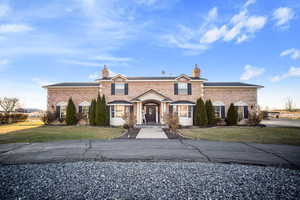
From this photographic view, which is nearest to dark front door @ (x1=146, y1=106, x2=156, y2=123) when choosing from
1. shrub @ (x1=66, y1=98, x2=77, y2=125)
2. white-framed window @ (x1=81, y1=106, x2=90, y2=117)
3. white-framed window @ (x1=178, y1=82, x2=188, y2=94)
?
white-framed window @ (x1=178, y1=82, x2=188, y2=94)

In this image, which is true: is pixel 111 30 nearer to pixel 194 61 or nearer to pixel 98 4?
pixel 98 4

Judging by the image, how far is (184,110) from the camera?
1806cm

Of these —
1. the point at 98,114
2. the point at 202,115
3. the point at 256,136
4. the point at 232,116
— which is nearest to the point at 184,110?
the point at 202,115

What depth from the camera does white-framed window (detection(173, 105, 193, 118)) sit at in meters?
18.0

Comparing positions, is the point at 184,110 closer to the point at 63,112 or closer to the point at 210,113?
the point at 210,113

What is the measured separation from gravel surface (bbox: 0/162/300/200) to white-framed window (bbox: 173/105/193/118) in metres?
A: 13.5

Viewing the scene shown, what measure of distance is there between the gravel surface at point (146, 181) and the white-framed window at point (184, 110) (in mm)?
13502

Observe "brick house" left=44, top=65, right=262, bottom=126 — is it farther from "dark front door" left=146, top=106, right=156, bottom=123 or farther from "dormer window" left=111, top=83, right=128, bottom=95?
"dark front door" left=146, top=106, right=156, bottom=123

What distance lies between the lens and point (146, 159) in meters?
5.11

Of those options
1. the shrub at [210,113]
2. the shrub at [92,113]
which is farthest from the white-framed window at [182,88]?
the shrub at [92,113]

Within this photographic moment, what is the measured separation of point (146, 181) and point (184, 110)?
50.5 ft

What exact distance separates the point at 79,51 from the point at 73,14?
6.24 m

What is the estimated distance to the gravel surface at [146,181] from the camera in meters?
2.89

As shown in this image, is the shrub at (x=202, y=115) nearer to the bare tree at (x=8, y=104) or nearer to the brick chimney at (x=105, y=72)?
the brick chimney at (x=105, y=72)
